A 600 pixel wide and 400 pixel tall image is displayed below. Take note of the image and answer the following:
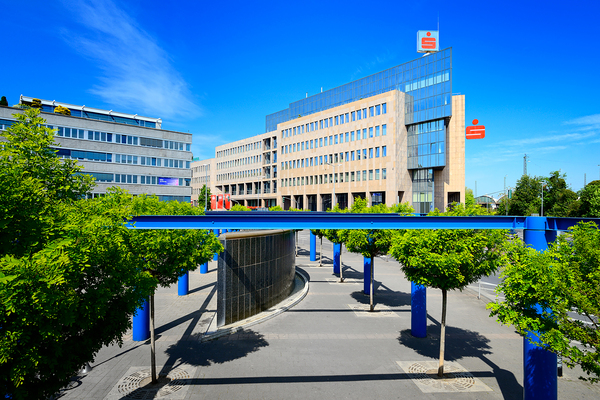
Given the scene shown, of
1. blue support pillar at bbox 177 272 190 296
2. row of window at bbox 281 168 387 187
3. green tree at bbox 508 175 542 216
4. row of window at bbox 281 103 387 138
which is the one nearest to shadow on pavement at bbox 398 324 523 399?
blue support pillar at bbox 177 272 190 296

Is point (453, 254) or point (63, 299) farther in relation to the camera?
point (453, 254)

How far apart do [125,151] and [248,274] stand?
152 feet

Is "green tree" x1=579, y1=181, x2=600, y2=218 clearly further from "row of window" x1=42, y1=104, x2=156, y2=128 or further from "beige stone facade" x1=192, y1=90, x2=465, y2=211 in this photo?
"row of window" x1=42, y1=104, x2=156, y2=128

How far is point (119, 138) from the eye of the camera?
51906 mm

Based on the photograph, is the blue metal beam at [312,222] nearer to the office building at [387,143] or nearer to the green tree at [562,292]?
the green tree at [562,292]

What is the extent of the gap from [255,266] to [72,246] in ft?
→ 33.3

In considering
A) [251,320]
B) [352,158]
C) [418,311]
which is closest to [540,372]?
[418,311]

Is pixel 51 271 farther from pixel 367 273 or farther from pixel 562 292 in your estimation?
pixel 367 273

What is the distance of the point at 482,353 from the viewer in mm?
11461

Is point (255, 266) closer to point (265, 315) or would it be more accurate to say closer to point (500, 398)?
point (265, 315)

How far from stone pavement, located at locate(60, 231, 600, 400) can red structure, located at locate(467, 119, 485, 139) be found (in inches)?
1971

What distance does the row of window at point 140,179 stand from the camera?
163 feet

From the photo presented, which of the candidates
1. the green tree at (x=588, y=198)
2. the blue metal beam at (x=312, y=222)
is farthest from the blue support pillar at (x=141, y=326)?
the green tree at (x=588, y=198)

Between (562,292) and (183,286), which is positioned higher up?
Answer: (562,292)
